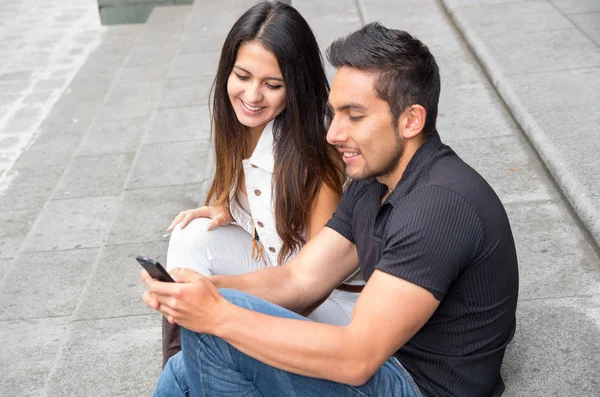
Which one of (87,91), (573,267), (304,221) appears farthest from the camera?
(87,91)

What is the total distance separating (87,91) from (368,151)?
5954 millimetres

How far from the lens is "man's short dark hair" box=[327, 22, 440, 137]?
2.51m

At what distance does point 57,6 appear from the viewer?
12.0 meters

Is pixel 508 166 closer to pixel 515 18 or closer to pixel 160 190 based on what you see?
pixel 160 190

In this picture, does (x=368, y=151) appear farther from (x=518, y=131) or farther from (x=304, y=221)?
(x=518, y=131)

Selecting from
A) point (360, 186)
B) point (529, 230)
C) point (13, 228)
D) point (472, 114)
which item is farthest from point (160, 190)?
point (360, 186)

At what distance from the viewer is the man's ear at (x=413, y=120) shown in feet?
8.23

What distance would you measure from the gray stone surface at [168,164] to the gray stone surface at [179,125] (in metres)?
0.11

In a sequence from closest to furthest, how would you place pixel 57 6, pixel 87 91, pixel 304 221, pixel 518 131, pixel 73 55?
pixel 304 221
pixel 518 131
pixel 87 91
pixel 73 55
pixel 57 6

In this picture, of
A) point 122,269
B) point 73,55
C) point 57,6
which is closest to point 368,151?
point 122,269

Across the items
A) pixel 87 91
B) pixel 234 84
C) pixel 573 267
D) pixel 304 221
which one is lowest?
pixel 87 91

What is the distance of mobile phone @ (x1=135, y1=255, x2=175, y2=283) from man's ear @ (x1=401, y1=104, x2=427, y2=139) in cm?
80

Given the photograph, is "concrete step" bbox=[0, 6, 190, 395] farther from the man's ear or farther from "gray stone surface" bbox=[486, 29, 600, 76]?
"gray stone surface" bbox=[486, 29, 600, 76]

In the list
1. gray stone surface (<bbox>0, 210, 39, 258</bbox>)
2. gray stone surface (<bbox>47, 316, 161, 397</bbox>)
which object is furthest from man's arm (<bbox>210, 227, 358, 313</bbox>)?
gray stone surface (<bbox>0, 210, 39, 258</bbox>)
